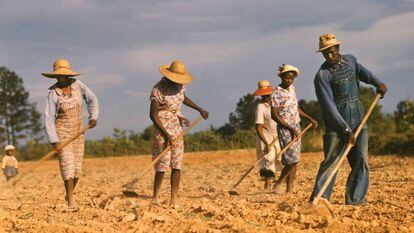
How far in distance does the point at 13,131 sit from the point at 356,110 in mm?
37135

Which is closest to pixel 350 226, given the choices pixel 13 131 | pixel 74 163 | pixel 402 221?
pixel 402 221

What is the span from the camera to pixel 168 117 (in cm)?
779

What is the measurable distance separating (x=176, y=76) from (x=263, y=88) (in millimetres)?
2217

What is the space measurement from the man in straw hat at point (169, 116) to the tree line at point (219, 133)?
1043 centimetres

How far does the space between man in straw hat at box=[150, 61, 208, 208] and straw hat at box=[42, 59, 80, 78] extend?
991mm

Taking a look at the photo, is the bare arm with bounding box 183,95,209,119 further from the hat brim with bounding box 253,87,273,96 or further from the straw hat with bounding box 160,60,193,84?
the hat brim with bounding box 253,87,273,96

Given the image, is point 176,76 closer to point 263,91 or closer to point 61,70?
point 61,70

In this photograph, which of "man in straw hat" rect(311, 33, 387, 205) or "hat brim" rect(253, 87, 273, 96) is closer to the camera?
"man in straw hat" rect(311, 33, 387, 205)

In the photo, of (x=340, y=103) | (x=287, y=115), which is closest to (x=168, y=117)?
(x=287, y=115)

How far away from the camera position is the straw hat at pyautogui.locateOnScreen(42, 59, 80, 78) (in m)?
7.68

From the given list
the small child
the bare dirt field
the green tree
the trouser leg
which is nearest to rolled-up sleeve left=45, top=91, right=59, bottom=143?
the bare dirt field

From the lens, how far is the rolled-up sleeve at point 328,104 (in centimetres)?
666

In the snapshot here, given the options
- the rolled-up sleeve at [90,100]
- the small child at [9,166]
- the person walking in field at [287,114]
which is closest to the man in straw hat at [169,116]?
the rolled-up sleeve at [90,100]

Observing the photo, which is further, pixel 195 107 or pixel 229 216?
pixel 195 107
